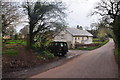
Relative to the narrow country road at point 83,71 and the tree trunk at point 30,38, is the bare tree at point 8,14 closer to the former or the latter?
the tree trunk at point 30,38

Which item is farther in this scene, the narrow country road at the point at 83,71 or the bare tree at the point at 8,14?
the bare tree at the point at 8,14

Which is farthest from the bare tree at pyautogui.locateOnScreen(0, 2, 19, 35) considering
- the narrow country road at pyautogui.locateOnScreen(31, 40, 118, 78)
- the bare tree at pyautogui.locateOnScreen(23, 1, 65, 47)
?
the narrow country road at pyautogui.locateOnScreen(31, 40, 118, 78)

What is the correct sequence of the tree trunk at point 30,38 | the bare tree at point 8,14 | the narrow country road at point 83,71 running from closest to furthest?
the narrow country road at point 83,71 → the bare tree at point 8,14 → the tree trunk at point 30,38

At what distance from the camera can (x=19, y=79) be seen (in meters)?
5.52

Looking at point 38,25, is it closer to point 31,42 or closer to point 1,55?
point 31,42

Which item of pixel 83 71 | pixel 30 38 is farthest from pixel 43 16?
pixel 83 71

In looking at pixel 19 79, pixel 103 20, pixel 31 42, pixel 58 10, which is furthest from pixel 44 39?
pixel 103 20

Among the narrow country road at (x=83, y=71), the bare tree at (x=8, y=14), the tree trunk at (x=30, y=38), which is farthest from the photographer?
the tree trunk at (x=30, y=38)

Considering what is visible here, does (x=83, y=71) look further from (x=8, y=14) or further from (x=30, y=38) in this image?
(x=8, y=14)

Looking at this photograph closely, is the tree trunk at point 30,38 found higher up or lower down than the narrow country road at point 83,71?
higher up

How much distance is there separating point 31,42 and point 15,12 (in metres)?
3.42

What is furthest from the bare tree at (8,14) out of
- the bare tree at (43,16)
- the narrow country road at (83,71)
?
the narrow country road at (83,71)

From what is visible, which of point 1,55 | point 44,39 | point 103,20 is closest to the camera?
point 1,55

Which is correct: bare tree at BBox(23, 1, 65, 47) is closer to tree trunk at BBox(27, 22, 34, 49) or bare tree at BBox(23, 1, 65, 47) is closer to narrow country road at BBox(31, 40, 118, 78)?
tree trunk at BBox(27, 22, 34, 49)
